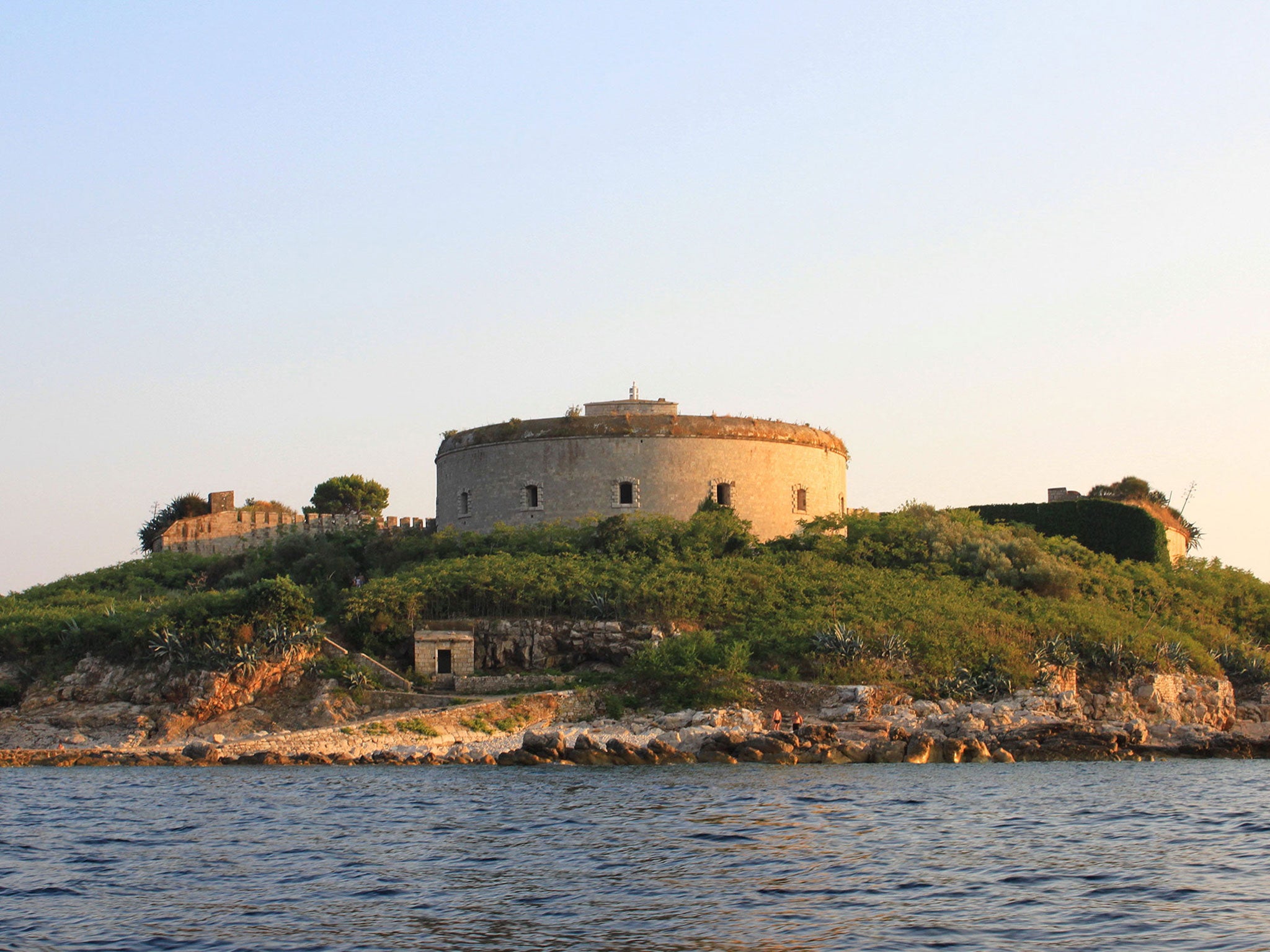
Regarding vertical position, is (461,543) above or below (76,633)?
above

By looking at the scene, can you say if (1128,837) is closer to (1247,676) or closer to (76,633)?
(1247,676)

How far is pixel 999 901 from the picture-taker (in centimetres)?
1129

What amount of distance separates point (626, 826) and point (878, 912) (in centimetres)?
481

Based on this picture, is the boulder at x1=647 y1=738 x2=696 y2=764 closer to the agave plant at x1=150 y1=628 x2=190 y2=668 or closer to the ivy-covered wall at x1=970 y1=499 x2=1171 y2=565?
the agave plant at x1=150 y1=628 x2=190 y2=668

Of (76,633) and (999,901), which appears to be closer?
(999,901)

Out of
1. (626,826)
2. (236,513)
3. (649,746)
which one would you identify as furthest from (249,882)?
(236,513)

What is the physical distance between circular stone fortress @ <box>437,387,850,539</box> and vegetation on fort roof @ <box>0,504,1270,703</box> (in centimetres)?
134

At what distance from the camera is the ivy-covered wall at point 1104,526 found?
3734 cm

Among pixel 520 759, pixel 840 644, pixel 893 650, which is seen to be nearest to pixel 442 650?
pixel 520 759

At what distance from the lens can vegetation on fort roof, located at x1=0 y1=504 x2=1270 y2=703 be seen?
27.3m

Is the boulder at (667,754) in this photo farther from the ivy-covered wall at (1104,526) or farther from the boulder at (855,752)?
the ivy-covered wall at (1104,526)

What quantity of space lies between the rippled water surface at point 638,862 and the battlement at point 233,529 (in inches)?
873

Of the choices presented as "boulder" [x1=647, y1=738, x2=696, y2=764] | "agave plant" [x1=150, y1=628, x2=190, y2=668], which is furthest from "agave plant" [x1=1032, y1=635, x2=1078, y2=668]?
"agave plant" [x1=150, y1=628, x2=190, y2=668]

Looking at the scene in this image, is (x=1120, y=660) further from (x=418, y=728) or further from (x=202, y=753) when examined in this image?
(x=202, y=753)
